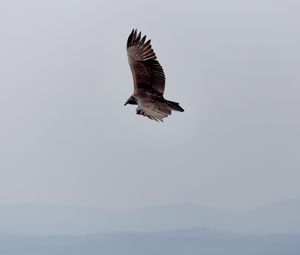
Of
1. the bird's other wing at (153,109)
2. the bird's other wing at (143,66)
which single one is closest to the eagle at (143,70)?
the bird's other wing at (143,66)

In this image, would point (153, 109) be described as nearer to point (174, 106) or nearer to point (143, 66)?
point (174, 106)

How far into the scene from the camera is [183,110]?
31.1 m

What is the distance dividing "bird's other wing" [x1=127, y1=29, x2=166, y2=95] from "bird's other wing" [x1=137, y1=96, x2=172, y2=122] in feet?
4.74

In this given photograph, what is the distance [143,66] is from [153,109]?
14.5ft

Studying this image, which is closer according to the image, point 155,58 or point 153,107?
point 153,107

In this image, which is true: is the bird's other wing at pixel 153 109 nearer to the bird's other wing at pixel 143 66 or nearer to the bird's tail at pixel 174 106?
the bird's tail at pixel 174 106

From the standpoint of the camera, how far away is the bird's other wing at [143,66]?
34.8 metres

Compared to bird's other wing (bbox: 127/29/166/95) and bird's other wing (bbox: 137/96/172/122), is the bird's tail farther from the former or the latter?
bird's other wing (bbox: 127/29/166/95)

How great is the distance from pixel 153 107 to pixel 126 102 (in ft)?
10.2

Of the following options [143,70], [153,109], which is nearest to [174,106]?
[153,109]

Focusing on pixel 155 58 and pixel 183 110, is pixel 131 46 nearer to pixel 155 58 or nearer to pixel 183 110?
pixel 155 58

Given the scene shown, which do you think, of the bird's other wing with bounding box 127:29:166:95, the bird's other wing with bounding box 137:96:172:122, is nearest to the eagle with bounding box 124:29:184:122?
the bird's other wing with bounding box 127:29:166:95

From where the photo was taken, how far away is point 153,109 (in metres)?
31.4

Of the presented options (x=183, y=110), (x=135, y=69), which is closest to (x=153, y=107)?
(x=183, y=110)
